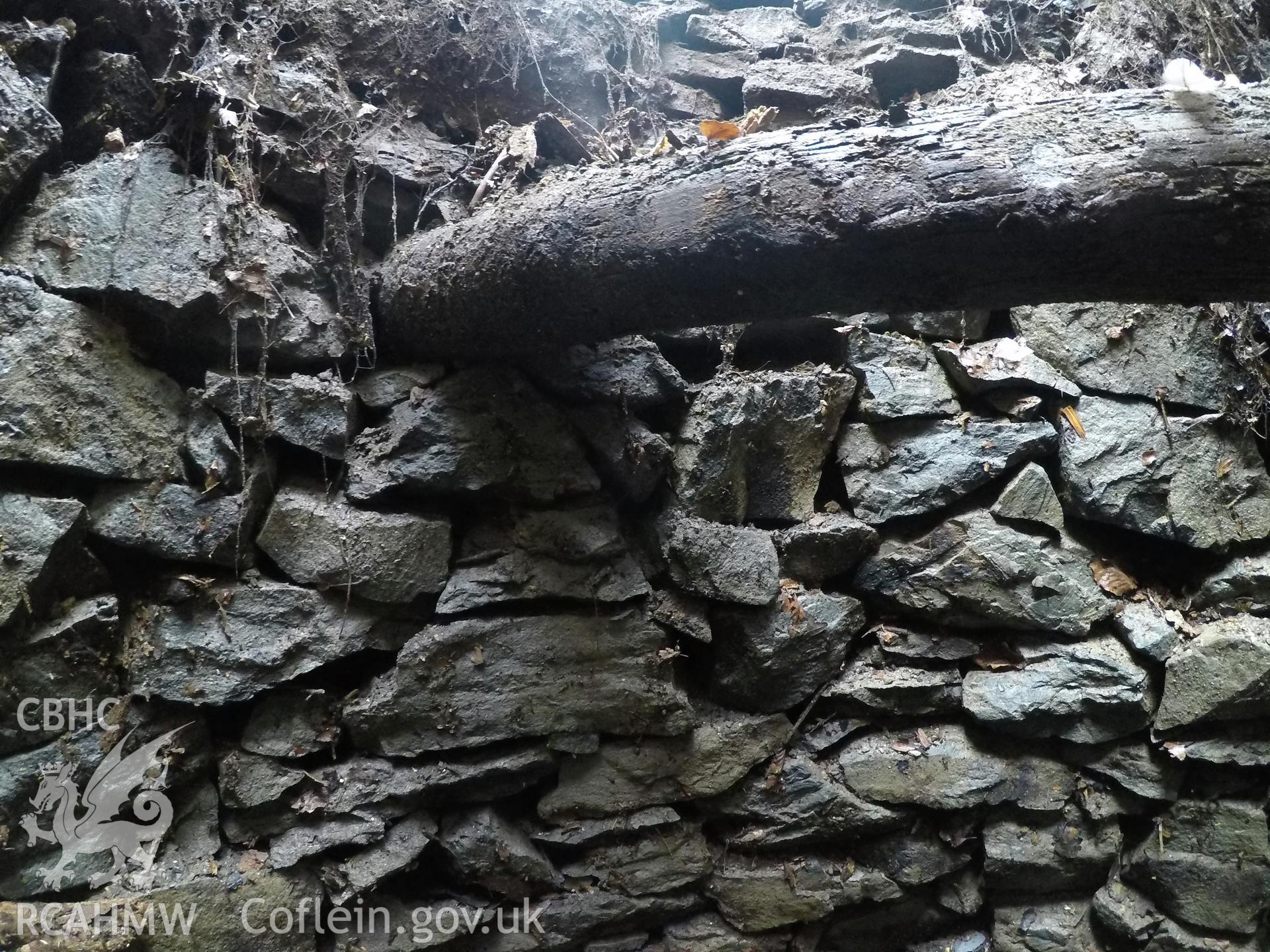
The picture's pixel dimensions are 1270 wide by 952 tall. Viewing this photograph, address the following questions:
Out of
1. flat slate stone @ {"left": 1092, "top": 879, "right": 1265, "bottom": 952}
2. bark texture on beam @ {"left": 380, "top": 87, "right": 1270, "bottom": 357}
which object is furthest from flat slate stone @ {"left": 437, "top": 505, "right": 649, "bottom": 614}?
flat slate stone @ {"left": 1092, "top": 879, "right": 1265, "bottom": 952}

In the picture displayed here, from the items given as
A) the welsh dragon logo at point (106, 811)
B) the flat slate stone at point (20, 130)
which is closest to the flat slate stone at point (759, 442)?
the welsh dragon logo at point (106, 811)

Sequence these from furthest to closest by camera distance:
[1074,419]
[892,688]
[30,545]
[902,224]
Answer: [1074,419]
[892,688]
[30,545]
[902,224]

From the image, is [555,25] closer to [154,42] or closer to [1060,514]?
[154,42]

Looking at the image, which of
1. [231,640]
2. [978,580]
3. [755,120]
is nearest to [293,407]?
[231,640]

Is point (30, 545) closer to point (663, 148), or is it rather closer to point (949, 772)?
point (663, 148)

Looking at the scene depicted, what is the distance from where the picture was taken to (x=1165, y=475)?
2.97 meters

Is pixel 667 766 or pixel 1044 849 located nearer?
pixel 667 766

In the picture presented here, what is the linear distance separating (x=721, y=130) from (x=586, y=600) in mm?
1555

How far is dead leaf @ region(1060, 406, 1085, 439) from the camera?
118 inches

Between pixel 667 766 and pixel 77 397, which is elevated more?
pixel 77 397

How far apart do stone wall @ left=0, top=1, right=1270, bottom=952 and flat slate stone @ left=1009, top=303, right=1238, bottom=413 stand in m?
0.01

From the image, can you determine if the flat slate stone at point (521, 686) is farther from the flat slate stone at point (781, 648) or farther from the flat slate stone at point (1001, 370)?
the flat slate stone at point (1001, 370)

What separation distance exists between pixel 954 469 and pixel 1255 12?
101 inches

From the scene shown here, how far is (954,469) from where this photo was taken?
2.91 meters
